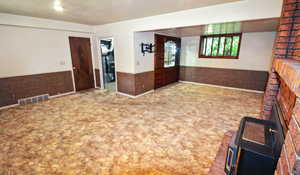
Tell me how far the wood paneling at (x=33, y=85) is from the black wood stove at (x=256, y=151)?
16.5 feet

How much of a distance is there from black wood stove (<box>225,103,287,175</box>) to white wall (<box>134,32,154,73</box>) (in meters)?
3.59

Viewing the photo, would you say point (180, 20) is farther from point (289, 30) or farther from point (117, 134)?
point (117, 134)

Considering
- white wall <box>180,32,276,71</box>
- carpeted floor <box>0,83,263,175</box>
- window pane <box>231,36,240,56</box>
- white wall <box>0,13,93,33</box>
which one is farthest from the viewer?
window pane <box>231,36,240,56</box>

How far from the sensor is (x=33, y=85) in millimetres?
4047

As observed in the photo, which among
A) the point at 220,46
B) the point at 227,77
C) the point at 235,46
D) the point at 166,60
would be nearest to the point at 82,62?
the point at 166,60

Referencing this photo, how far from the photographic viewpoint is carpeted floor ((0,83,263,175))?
1.81 m

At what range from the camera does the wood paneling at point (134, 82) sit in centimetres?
450

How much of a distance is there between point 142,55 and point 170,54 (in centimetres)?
195

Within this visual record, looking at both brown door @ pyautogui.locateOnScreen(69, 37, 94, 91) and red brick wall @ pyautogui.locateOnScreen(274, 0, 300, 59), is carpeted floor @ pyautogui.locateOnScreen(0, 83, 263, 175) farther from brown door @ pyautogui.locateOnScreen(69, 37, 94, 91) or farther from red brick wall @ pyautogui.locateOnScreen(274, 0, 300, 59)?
red brick wall @ pyautogui.locateOnScreen(274, 0, 300, 59)

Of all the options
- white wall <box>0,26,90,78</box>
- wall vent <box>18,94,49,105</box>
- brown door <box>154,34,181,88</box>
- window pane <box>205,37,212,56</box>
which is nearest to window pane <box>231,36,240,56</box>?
window pane <box>205,37,212,56</box>

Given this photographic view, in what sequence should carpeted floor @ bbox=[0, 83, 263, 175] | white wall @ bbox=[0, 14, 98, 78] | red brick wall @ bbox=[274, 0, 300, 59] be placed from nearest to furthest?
1. red brick wall @ bbox=[274, 0, 300, 59]
2. carpeted floor @ bbox=[0, 83, 263, 175]
3. white wall @ bbox=[0, 14, 98, 78]

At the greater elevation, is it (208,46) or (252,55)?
(208,46)

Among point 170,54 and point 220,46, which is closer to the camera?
point 220,46

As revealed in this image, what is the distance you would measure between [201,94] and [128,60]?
280 cm
